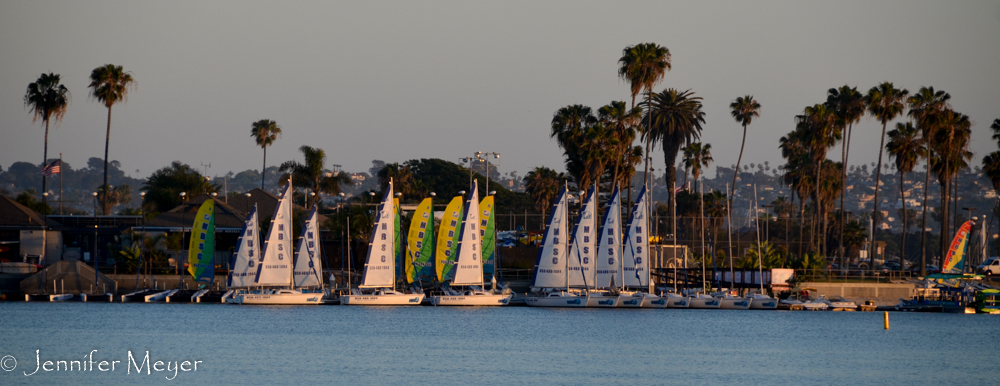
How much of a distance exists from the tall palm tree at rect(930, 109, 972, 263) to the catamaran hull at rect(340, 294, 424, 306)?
4397cm

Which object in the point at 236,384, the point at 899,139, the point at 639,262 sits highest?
the point at 899,139

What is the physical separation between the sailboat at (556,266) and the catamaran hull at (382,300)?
8.05 m

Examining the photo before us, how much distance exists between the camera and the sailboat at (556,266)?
2825 inches

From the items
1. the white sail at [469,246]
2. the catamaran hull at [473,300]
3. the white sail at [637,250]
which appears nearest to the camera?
the white sail at [469,246]

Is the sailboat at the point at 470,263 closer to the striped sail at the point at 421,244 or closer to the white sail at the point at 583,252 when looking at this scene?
the striped sail at the point at 421,244

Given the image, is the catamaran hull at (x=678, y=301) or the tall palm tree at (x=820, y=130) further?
the tall palm tree at (x=820, y=130)

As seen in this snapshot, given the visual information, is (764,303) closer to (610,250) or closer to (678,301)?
(678,301)

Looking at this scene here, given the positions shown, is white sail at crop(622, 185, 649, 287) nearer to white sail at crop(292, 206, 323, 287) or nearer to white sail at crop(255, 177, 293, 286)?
white sail at crop(292, 206, 323, 287)

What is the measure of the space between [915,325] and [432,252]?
32149 millimetres

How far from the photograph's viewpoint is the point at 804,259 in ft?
271

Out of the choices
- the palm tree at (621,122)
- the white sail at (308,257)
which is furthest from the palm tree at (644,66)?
the white sail at (308,257)

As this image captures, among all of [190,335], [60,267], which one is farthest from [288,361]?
[60,267]

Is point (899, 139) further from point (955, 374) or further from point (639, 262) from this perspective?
point (955, 374)

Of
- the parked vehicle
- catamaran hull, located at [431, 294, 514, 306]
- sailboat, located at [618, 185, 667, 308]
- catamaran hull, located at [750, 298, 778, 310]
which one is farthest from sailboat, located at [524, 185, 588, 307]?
the parked vehicle
